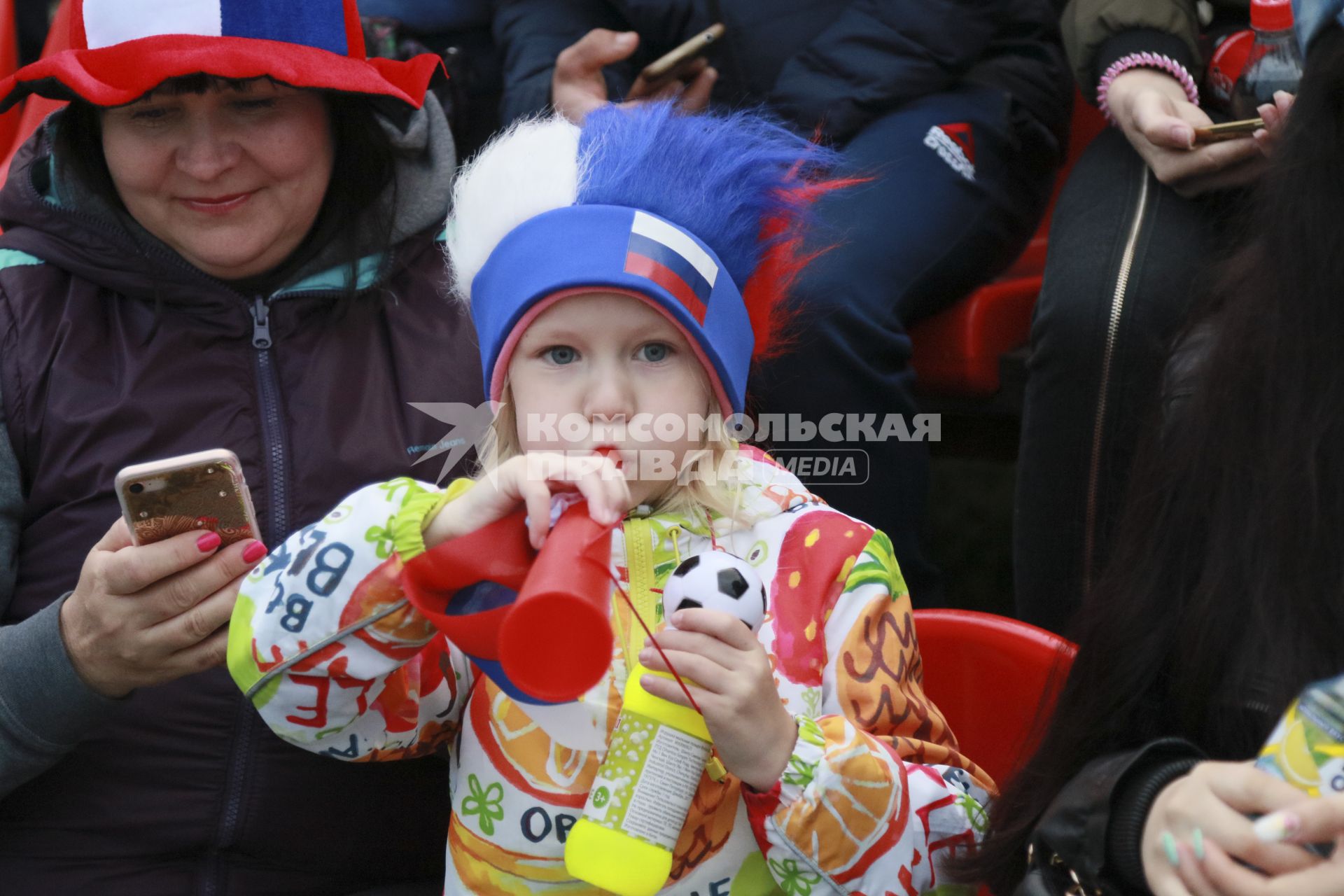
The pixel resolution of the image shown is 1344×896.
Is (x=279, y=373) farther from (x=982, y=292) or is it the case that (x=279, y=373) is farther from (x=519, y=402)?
(x=982, y=292)

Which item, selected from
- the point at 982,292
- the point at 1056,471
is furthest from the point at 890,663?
the point at 982,292

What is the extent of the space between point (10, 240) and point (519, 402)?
0.74 metres

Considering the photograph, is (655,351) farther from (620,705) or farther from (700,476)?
(620,705)

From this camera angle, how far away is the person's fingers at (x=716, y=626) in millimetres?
1140

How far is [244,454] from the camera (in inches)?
62.7

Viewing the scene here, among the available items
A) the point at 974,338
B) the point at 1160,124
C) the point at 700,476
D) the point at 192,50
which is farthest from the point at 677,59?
the point at 700,476

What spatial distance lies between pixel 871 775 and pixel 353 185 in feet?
3.28

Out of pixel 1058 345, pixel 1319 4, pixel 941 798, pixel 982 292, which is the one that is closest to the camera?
pixel 1319 4

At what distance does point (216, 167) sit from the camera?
1.58 meters

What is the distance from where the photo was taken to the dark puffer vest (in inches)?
60.9

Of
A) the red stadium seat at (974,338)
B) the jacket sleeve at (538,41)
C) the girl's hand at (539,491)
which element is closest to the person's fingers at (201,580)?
the girl's hand at (539,491)

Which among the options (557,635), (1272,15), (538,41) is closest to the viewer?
(557,635)

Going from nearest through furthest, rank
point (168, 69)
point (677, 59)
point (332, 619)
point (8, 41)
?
1. point (332, 619)
2. point (168, 69)
3. point (677, 59)
4. point (8, 41)

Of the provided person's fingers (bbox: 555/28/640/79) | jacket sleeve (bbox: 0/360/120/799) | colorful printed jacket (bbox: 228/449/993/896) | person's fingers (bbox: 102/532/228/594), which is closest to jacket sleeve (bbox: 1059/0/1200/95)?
person's fingers (bbox: 555/28/640/79)
